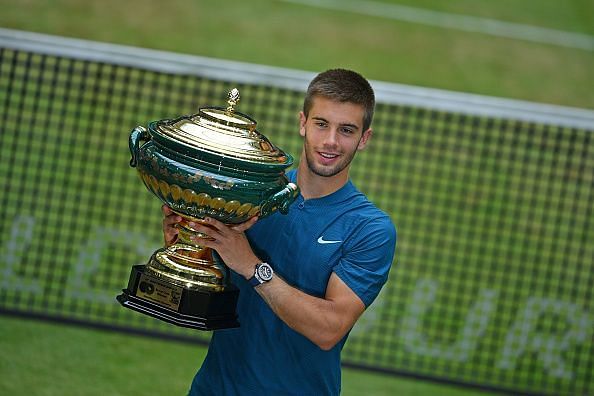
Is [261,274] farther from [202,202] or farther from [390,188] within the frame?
[390,188]

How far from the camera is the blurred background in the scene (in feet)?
20.7

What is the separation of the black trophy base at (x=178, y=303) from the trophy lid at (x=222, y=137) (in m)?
0.39

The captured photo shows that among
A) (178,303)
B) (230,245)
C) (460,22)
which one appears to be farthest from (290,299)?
(460,22)

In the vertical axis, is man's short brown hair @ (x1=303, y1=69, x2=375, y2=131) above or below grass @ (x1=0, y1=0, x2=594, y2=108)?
above

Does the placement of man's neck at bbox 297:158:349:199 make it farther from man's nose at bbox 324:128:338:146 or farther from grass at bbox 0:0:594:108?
grass at bbox 0:0:594:108

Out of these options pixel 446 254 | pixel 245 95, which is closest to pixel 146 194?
pixel 245 95

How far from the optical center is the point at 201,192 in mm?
3125

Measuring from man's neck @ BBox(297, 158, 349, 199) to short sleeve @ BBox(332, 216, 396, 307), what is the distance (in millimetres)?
157

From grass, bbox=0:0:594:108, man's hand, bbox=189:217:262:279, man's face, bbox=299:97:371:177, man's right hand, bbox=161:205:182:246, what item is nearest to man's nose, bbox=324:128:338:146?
man's face, bbox=299:97:371:177

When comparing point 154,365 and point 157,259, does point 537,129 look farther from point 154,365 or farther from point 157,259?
point 157,259

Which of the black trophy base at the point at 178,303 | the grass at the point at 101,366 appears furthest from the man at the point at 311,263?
the grass at the point at 101,366

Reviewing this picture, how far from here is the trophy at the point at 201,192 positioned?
3119mm

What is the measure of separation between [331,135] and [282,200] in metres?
0.21

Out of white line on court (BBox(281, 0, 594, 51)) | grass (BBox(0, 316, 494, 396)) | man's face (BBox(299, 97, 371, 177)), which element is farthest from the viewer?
white line on court (BBox(281, 0, 594, 51))
